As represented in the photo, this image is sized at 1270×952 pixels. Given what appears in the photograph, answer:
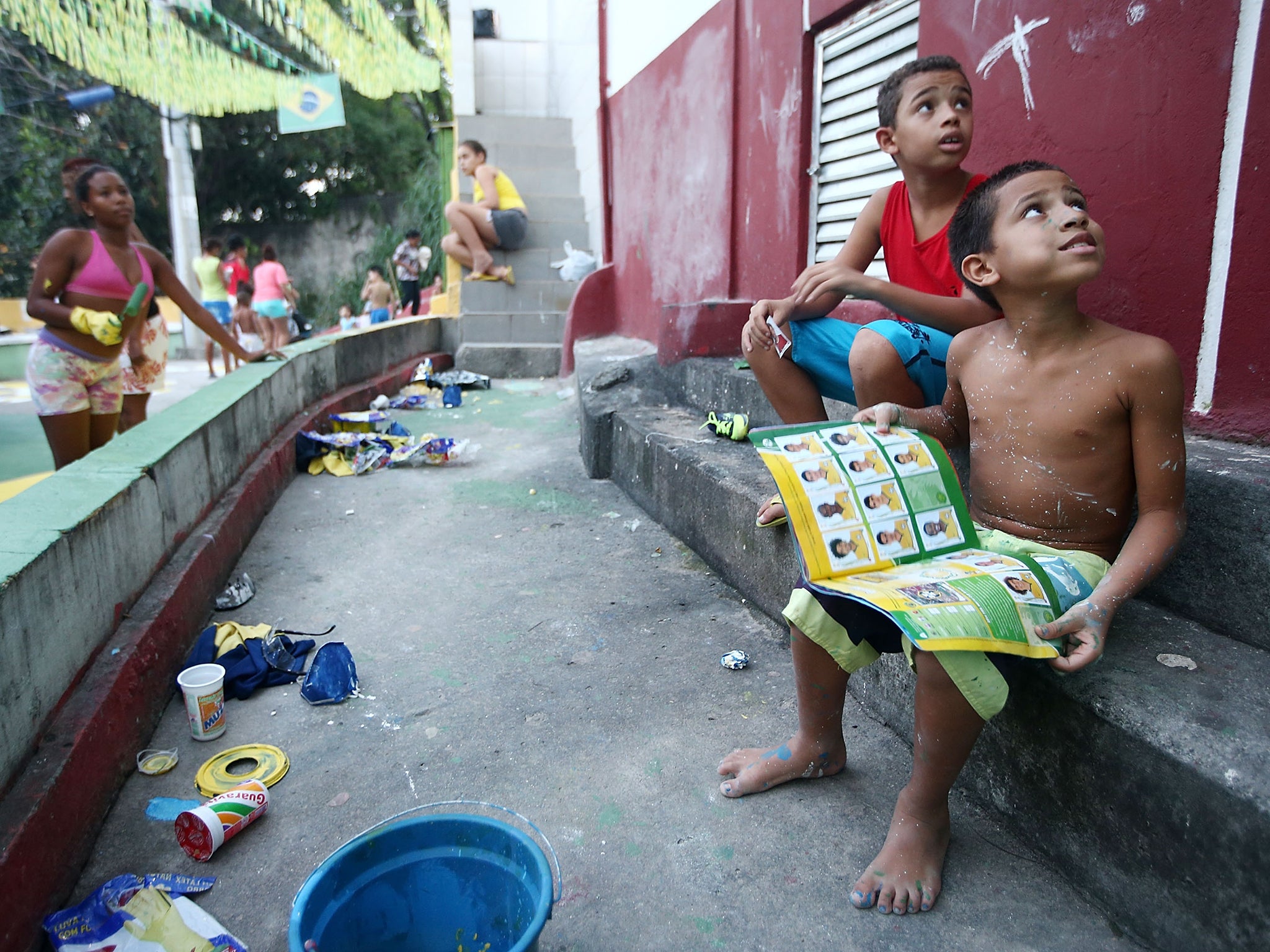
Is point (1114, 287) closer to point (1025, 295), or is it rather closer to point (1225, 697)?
point (1025, 295)

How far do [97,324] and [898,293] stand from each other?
3.21 meters

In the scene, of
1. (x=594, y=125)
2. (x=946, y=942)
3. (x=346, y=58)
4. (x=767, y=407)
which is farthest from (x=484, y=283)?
(x=946, y=942)

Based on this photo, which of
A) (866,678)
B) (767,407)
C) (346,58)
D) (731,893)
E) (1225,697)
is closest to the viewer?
(1225,697)

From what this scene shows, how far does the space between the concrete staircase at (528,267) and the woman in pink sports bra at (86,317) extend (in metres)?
4.63

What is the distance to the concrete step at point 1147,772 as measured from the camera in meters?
1.17

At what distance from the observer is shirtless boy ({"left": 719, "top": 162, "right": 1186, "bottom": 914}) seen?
1.43 m

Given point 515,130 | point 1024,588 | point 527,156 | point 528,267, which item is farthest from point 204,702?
point 515,130

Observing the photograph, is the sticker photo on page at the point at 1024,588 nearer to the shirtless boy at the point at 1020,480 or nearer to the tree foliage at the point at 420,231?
the shirtless boy at the point at 1020,480

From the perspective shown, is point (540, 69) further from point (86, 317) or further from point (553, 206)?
point (86, 317)

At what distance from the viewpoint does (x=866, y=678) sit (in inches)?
80.7

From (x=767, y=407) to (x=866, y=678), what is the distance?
1488 mm

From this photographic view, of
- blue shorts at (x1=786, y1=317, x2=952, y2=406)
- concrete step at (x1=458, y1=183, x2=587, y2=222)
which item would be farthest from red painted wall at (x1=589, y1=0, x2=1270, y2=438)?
concrete step at (x1=458, y1=183, x2=587, y2=222)

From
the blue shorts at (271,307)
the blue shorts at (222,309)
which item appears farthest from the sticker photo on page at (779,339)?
the blue shorts at (222,309)

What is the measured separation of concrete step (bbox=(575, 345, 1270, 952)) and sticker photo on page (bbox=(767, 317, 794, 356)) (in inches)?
36.2
